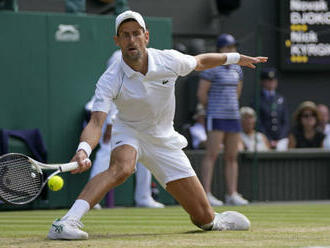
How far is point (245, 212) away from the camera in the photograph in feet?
35.0

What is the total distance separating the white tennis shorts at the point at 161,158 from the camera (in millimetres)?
7328

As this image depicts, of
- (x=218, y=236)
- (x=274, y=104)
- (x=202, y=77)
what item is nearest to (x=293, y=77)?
(x=274, y=104)

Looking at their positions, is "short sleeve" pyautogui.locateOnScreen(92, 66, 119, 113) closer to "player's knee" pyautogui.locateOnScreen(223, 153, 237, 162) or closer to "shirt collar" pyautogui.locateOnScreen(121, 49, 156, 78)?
"shirt collar" pyautogui.locateOnScreen(121, 49, 156, 78)

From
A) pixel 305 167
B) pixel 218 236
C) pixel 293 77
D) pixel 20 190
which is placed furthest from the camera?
pixel 293 77

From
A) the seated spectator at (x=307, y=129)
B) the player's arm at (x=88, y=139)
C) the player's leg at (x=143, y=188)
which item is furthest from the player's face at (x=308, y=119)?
the player's arm at (x=88, y=139)

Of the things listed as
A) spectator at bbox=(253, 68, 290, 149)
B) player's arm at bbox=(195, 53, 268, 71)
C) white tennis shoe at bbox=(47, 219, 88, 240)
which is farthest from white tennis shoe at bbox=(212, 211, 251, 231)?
spectator at bbox=(253, 68, 290, 149)

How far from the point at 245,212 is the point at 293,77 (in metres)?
6.06

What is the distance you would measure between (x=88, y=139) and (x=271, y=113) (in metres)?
7.71

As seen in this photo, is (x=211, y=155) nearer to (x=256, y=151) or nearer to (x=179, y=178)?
(x=256, y=151)

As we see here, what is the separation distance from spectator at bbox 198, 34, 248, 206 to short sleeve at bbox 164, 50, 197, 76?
4711 mm

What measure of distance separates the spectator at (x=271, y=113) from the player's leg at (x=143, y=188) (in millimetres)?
2684

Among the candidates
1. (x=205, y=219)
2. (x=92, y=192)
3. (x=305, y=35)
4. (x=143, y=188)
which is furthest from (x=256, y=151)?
(x=92, y=192)

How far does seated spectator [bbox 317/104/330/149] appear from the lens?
46.4 ft

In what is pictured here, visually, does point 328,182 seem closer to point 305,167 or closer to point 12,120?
point 305,167
